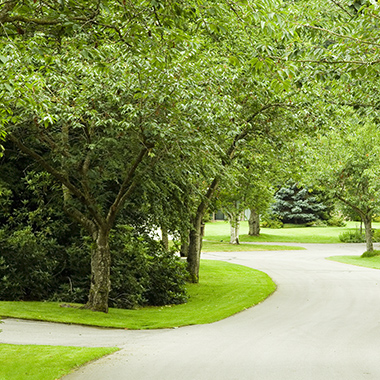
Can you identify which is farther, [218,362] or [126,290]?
[126,290]

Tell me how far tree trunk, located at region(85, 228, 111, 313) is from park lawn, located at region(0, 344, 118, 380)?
4412mm

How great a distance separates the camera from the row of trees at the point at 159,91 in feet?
24.3

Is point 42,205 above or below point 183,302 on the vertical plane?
above

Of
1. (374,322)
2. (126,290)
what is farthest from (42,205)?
(374,322)

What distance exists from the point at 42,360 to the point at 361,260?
26050 mm

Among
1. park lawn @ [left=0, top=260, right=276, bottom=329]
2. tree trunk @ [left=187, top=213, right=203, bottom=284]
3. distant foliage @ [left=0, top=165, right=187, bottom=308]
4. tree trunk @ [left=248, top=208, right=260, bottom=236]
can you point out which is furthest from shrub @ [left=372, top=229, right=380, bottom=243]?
distant foliage @ [left=0, top=165, right=187, bottom=308]

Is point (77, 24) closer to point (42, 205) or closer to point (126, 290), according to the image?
point (42, 205)

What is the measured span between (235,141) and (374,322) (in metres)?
8.10

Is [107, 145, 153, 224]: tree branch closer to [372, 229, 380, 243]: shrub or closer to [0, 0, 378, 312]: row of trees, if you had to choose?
[0, 0, 378, 312]: row of trees

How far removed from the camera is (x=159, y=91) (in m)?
10.5

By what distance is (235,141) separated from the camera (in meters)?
17.6

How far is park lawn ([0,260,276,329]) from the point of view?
11.8 m

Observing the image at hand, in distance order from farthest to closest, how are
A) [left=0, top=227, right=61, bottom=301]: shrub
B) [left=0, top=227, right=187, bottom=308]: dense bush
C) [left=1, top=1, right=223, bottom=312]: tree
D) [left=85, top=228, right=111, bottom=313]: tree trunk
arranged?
[left=0, top=227, right=187, bottom=308]: dense bush < [left=0, top=227, right=61, bottom=301]: shrub < [left=85, top=228, right=111, bottom=313]: tree trunk < [left=1, top=1, right=223, bottom=312]: tree

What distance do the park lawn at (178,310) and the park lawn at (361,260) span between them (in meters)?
10.3
